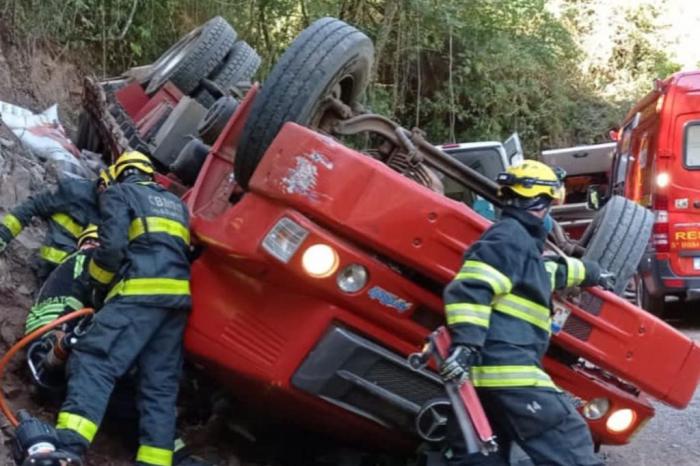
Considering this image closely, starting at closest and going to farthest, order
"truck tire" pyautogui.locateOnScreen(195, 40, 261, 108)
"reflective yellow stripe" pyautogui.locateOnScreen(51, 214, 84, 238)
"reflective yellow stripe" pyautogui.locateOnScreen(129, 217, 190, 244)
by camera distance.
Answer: "reflective yellow stripe" pyautogui.locateOnScreen(129, 217, 190, 244)
"reflective yellow stripe" pyautogui.locateOnScreen(51, 214, 84, 238)
"truck tire" pyautogui.locateOnScreen(195, 40, 261, 108)

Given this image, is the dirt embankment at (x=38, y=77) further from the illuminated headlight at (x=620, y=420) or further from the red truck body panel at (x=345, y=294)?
the illuminated headlight at (x=620, y=420)

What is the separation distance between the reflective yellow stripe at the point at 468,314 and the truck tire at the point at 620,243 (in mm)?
1088

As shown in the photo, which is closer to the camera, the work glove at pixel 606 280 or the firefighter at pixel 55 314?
the work glove at pixel 606 280

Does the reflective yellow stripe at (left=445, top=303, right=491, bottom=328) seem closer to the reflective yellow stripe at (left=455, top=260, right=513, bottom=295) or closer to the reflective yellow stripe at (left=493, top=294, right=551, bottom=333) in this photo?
the reflective yellow stripe at (left=455, top=260, right=513, bottom=295)

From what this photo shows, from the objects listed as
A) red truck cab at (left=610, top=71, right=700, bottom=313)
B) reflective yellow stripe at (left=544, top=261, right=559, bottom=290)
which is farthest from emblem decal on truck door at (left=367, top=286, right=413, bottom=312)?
red truck cab at (left=610, top=71, right=700, bottom=313)

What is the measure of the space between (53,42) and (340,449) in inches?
218

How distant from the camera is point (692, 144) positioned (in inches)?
344

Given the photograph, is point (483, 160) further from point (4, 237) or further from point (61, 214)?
point (4, 237)

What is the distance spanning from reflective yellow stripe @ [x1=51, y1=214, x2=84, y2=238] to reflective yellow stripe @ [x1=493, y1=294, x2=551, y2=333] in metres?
2.62

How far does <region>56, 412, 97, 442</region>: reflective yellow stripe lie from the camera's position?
147 inches

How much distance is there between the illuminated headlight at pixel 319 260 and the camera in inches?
136

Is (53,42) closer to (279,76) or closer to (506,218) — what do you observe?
(279,76)

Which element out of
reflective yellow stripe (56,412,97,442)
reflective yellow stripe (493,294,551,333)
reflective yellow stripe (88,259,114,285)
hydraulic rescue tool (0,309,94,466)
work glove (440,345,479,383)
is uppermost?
reflective yellow stripe (493,294,551,333)

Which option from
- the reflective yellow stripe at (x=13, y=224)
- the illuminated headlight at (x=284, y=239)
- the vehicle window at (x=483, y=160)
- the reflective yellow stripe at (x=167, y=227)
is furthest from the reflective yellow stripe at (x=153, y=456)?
the vehicle window at (x=483, y=160)
